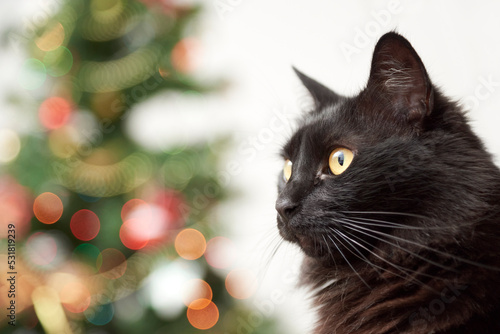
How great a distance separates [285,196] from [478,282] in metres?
0.34

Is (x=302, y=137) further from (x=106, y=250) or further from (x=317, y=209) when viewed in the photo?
(x=106, y=250)

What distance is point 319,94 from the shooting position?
992 millimetres

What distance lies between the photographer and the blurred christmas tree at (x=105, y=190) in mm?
1469

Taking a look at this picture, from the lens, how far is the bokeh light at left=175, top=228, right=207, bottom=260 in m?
1.55

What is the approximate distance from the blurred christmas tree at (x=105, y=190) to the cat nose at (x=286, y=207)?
85cm

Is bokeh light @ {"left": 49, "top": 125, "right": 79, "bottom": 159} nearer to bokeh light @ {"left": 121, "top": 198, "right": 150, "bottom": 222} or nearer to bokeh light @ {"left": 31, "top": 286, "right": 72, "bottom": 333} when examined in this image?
bokeh light @ {"left": 121, "top": 198, "right": 150, "bottom": 222}

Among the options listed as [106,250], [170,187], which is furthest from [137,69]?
[106,250]

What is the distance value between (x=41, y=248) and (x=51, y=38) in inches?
31.1

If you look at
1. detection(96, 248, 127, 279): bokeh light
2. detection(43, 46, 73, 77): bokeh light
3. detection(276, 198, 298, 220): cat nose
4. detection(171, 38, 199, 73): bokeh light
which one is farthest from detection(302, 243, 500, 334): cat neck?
detection(43, 46, 73, 77): bokeh light

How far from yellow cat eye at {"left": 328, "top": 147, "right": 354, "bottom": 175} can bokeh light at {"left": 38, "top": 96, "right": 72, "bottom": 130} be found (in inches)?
44.1

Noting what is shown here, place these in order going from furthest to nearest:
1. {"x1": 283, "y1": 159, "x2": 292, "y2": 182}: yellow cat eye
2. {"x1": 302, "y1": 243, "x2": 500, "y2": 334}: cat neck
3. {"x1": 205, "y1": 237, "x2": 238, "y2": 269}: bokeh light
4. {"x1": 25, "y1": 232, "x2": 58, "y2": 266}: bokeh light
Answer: {"x1": 205, "y1": 237, "x2": 238, "y2": 269}: bokeh light
{"x1": 25, "y1": 232, "x2": 58, "y2": 266}: bokeh light
{"x1": 283, "y1": 159, "x2": 292, "y2": 182}: yellow cat eye
{"x1": 302, "y1": 243, "x2": 500, "y2": 334}: cat neck

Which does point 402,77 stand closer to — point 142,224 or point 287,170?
point 287,170

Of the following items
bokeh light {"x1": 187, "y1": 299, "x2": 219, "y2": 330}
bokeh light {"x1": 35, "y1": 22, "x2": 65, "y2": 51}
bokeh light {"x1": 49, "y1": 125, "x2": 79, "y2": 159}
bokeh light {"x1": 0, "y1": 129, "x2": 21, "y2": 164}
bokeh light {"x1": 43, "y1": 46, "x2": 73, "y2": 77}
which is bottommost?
bokeh light {"x1": 187, "y1": 299, "x2": 219, "y2": 330}

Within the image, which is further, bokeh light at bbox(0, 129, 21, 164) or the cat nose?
bokeh light at bbox(0, 129, 21, 164)
